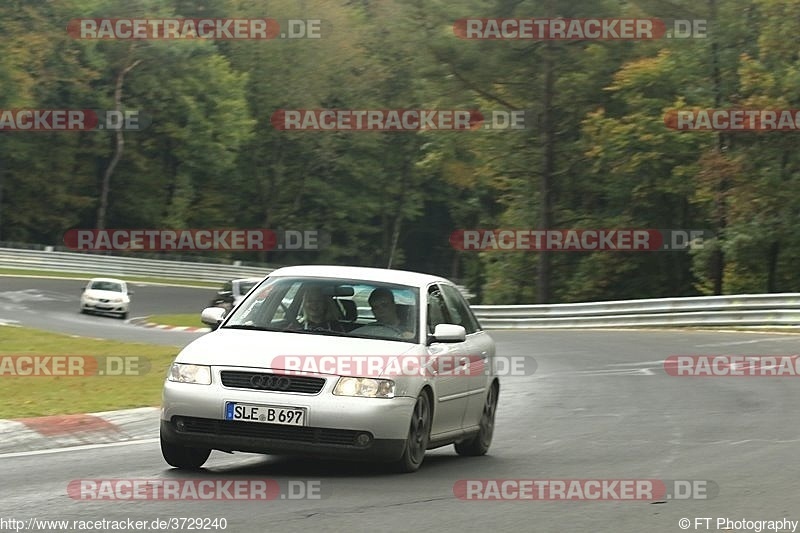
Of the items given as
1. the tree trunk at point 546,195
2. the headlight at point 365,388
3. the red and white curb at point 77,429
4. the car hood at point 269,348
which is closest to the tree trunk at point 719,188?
the tree trunk at point 546,195

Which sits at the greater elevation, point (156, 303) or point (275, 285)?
point (275, 285)

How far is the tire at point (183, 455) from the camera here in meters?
Answer: 10.0

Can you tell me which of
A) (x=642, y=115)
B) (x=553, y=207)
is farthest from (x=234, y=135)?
(x=642, y=115)

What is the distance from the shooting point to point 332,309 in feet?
35.7

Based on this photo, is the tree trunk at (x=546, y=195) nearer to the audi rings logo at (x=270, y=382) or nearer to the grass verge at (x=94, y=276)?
the grass verge at (x=94, y=276)

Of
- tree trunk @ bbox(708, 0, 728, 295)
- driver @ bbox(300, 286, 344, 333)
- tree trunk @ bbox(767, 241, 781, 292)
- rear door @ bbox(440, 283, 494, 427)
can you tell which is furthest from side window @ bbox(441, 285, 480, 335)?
tree trunk @ bbox(767, 241, 781, 292)

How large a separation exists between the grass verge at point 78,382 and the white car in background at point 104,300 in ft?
48.7

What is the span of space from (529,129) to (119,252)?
21.9 meters

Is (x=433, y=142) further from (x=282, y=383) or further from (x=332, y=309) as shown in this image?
(x=282, y=383)

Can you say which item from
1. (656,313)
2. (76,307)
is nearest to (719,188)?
(656,313)

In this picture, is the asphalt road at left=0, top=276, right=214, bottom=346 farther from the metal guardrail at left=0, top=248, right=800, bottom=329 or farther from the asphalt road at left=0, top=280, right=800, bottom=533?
the asphalt road at left=0, top=280, right=800, bottom=533

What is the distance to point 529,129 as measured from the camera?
54250 millimetres

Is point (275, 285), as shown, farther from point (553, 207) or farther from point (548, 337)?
point (553, 207)

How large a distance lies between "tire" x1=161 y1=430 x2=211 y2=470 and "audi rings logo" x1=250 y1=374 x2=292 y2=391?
0.72 metres
